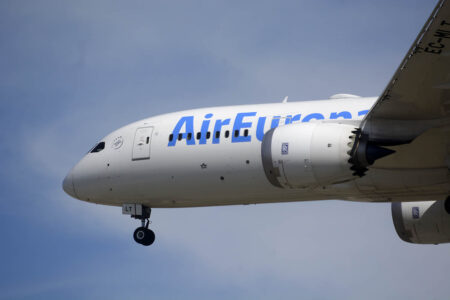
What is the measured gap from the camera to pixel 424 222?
1161 inches

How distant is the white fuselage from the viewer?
25766mm

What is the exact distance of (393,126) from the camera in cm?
2247

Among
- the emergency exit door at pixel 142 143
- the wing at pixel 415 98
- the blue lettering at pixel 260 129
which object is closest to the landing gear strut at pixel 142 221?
the emergency exit door at pixel 142 143

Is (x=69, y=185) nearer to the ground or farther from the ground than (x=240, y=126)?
farther from the ground

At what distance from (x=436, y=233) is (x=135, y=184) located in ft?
31.8

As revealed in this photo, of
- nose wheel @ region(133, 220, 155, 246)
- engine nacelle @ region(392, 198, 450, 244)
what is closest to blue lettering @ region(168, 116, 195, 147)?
nose wheel @ region(133, 220, 155, 246)

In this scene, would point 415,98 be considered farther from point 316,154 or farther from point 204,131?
point 204,131

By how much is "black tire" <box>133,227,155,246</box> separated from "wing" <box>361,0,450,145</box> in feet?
32.4

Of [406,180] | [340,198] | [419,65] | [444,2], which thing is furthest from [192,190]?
[444,2]

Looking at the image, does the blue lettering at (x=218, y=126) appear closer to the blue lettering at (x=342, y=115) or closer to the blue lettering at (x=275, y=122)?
the blue lettering at (x=275, y=122)

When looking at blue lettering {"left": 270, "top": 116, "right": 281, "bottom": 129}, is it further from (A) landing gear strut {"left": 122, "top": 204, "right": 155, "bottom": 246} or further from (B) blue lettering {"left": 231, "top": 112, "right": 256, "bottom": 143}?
(A) landing gear strut {"left": 122, "top": 204, "right": 155, "bottom": 246}

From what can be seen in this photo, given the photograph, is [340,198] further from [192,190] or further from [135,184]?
[135,184]

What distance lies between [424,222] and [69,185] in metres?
11.6

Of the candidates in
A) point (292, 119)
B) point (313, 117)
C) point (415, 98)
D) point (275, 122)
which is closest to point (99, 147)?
point (275, 122)
